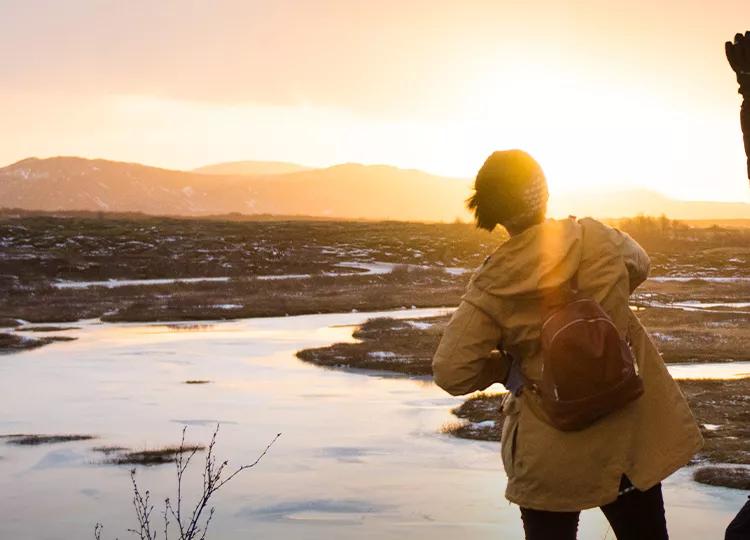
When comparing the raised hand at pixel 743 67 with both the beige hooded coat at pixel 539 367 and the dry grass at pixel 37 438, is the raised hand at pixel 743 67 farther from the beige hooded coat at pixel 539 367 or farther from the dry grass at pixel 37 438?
the dry grass at pixel 37 438

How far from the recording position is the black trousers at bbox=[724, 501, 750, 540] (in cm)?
369

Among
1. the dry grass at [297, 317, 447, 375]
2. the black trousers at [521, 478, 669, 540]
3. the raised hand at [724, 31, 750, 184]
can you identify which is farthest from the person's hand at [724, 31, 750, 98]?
the dry grass at [297, 317, 447, 375]

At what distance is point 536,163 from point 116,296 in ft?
161

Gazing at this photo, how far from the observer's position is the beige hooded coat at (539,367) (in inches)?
147

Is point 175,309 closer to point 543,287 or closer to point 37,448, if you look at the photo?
point 37,448

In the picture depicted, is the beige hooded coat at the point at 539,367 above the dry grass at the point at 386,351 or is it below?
above

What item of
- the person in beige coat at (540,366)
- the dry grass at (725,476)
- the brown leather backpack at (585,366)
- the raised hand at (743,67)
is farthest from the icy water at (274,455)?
the raised hand at (743,67)

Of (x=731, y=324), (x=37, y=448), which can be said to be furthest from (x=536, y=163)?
(x=731, y=324)

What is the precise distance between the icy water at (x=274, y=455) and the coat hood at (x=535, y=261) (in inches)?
293

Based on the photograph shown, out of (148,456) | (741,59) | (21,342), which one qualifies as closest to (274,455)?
(148,456)

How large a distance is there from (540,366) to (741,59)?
1339 mm

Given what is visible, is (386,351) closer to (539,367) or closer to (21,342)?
(21,342)

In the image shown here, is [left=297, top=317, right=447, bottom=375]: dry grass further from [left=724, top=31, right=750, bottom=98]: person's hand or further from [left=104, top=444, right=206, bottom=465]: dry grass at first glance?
[left=724, top=31, right=750, bottom=98]: person's hand

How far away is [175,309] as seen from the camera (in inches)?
1709
